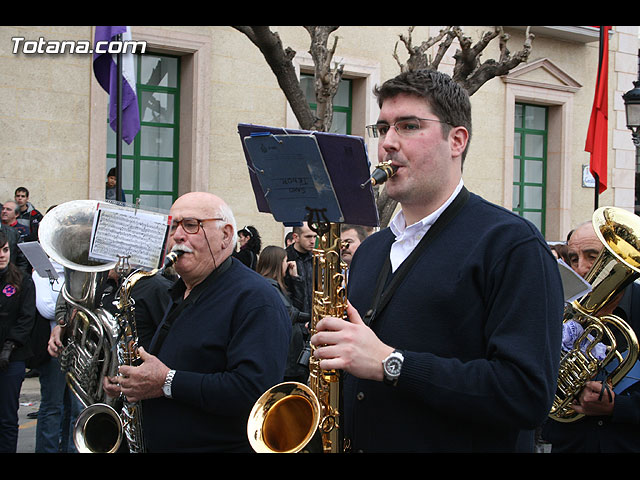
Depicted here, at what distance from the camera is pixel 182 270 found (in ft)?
11.1

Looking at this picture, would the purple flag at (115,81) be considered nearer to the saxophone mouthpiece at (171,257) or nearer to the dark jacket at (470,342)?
the saxophone mouthpiece at (171,257)

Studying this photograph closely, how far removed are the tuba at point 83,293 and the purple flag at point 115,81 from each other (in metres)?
6.09

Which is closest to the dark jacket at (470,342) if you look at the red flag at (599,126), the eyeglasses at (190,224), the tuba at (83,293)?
the eyeglasses at (190,224)

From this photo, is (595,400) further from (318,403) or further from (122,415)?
(122,415)

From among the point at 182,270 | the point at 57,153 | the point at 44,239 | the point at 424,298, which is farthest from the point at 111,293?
the point at 57,153

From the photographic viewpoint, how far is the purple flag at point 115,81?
9633 mm

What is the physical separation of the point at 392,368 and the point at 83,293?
2337 mm

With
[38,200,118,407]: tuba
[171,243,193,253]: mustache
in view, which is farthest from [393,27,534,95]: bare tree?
[171,243,193,253]: mustache

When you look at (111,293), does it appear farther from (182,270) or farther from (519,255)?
(519,255)

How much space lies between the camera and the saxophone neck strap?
2.30 m

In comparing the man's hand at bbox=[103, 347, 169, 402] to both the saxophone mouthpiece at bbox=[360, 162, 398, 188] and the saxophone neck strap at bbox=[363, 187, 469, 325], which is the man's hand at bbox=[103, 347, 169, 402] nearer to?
the saxophone neck strap at bbox=[363, 187, 469, 325]

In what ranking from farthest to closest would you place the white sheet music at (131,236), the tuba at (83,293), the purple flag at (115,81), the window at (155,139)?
1. the window at (155,139)
2. the purple flag at (115,81)
3. the tuba at (83,293)
4. the white sheet music at (131,236)

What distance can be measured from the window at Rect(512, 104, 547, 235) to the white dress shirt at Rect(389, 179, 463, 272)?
13.8 metres

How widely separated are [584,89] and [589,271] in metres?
13.5
